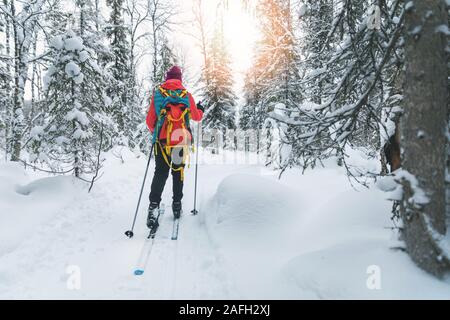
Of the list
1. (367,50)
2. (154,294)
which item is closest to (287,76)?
(367,50)

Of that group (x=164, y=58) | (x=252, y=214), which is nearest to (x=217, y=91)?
(x=164, y=58)

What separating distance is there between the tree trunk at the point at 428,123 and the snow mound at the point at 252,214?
184cm

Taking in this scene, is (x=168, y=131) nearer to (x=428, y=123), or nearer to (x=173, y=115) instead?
(x=173, y=115)

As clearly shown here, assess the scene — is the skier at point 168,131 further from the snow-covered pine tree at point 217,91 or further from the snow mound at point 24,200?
the snow-covered pine tree at point 217,91

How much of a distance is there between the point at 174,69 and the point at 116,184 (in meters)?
4.36

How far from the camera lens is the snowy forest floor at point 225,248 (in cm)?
304

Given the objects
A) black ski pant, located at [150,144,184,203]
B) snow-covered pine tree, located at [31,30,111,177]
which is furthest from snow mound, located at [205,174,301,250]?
snow-covered pine tree, located at [31,30,111,177]

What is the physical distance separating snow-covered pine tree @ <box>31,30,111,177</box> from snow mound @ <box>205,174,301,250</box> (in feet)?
14.7

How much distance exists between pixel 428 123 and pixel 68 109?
7.93 metres

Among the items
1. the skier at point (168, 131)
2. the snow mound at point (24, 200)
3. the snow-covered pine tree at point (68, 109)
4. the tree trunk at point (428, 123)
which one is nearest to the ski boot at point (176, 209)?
the skier at point (168, 131)

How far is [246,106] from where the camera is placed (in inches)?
1766

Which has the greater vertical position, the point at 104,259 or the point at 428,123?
the point at 428,123

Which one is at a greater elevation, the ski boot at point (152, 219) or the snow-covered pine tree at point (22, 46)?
the snow-covered pine tree at point (22, 46)

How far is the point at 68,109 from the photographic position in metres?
7.68
